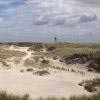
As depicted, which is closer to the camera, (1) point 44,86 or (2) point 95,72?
(1) point 44,86

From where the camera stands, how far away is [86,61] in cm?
3484

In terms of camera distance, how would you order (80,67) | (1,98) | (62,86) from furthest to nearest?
(80,67), (62,86), (1,98)

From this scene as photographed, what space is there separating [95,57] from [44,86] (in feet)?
58.4

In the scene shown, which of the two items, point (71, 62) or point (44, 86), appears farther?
point (71, 62)

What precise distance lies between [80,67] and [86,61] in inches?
71.8

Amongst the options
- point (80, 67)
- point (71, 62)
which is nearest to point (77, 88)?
point (80, 67)

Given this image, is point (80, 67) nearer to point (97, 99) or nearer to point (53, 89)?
point (53, 89)

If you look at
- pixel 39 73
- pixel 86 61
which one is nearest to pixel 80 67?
pixel 86 61

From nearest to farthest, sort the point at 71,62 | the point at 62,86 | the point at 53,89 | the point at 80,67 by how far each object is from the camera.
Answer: the point at 53,89
the point at 62,86
the point at 80,67
the point at 71,62

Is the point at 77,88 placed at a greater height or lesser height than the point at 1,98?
lesser

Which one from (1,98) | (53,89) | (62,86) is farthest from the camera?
(62,86)

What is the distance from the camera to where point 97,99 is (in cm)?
1128

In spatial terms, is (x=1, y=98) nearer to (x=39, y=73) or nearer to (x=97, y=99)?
(x=97, y=99)

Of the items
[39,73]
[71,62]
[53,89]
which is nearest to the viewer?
[53,89]
